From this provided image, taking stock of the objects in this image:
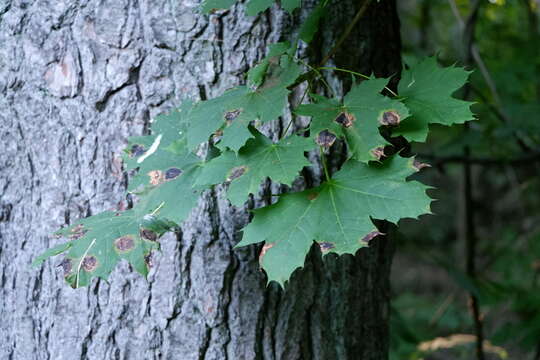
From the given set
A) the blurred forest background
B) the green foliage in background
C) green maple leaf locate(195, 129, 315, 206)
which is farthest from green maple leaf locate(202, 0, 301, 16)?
the blurred forest background

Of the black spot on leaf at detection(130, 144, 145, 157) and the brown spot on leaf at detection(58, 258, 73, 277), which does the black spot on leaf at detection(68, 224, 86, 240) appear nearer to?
the brown spot on leaf at detection(58, 258, 73, 277)

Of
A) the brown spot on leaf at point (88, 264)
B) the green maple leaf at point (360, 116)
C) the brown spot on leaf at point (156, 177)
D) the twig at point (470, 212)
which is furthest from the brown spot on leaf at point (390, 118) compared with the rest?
the twig at point (470, 212)

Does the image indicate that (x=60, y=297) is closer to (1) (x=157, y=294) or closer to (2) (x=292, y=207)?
(1) (x=157, y=294)

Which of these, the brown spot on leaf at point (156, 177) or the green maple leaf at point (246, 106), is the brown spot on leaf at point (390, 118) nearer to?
the green maple leaf at point (246, 106)

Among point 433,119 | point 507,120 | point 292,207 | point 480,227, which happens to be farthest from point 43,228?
point 480,227

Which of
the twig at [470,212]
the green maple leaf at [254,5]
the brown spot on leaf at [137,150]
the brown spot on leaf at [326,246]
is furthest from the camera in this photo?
the twig at [470,212]

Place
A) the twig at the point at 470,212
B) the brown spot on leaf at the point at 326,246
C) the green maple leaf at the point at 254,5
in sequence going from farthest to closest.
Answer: the twig at the point at 470,212 < the green maple leaf at the point at 254,5 < the brown spot on leaf at the point at 326,246
